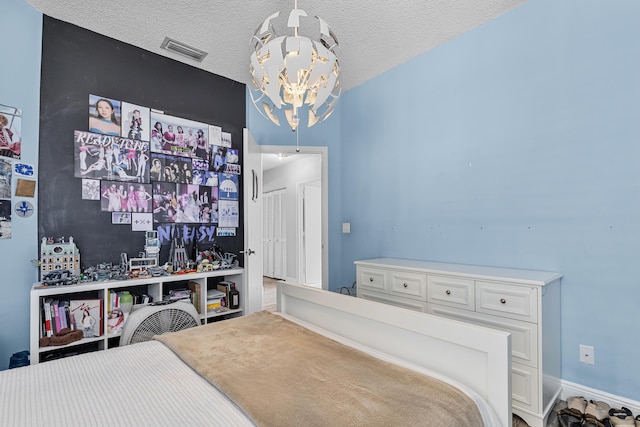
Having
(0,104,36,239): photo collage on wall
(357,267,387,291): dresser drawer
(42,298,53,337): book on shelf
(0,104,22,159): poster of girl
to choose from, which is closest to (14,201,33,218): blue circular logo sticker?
(0,104,36,239): photo collage on wall

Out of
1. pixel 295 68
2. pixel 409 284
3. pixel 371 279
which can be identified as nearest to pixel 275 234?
pixel 371 279

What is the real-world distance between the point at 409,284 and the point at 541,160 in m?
1.28

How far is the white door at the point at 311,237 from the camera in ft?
19.2

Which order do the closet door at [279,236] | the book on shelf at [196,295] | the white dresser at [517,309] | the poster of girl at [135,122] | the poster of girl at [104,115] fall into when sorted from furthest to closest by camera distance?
the closet door at [279,236] → the book on shelf at [196,295] → the poster of girl at [135,122] → the poster of girl at [104,115] → the white dresser at [517,309]

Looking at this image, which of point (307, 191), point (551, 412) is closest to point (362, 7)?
point (551, 412)

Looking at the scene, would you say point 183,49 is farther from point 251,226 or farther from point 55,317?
point 55,317

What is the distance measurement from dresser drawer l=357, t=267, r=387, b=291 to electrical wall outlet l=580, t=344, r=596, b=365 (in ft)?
4.31

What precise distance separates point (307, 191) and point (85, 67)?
12.6ft

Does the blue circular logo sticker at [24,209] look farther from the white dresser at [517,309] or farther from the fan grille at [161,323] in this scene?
the white dresser at [517,309]

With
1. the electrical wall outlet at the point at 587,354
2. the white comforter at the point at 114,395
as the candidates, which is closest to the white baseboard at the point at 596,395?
the electrical wall outlet at the point at 587,354

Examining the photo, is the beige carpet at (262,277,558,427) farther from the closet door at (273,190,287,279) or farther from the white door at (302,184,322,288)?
the white door at (302,184,322,288)

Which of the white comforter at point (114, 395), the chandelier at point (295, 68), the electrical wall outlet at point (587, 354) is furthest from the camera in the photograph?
the electrical wall outlet at point (587, 354)

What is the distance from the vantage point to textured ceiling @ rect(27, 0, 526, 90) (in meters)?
2.26

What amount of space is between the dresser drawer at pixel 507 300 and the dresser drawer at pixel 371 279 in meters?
0.80
